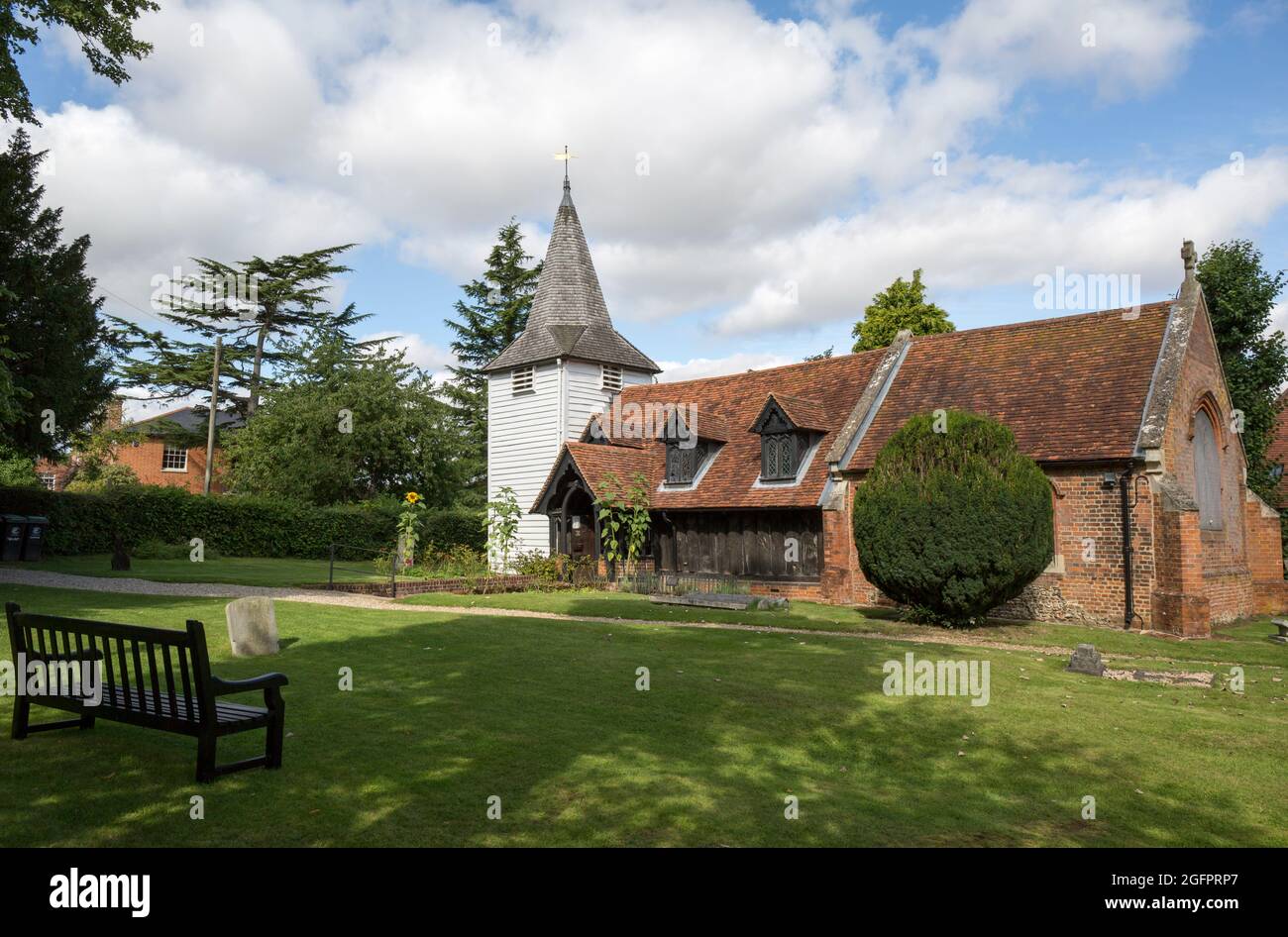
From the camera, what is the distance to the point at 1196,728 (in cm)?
880

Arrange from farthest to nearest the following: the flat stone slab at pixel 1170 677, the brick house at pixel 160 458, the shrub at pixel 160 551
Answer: the brick house at pixel 160 458 < the shrub at pixel 160 551 < the flat stone slab at pixel 1170 677

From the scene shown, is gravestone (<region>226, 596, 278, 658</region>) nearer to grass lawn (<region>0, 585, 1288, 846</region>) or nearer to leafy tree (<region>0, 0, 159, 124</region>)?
grass lawn (<region>0, 585, 1288, 846</region>)

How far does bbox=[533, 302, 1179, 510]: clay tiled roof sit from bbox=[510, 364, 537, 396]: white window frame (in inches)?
178

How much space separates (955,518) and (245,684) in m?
12.8

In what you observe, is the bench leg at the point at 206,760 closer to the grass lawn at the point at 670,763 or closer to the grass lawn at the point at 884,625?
the grass lawn at the point at 670,763

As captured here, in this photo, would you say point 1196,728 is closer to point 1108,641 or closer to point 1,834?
point 1108,641

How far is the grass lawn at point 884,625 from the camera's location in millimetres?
15016

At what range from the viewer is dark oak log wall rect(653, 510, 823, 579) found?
2330 centimetres

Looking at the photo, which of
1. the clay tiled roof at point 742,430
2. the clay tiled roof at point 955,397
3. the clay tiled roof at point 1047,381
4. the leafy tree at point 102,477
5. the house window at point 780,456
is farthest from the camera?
the leafy tree at point 102,477

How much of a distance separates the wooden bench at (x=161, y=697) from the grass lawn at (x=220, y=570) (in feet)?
49.2

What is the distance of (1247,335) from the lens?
27.9m

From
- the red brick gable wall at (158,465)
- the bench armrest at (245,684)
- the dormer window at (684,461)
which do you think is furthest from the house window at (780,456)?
the red brick gable wall at (158,465)

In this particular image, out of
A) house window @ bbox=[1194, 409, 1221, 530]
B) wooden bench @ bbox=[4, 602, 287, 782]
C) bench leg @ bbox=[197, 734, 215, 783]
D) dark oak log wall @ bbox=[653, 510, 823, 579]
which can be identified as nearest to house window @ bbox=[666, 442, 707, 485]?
dark oak log wall @ bbox=[653, 510, 823, 579]

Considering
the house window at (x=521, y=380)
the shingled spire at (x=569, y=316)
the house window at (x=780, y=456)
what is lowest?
the house window at (x=780, y=456)
